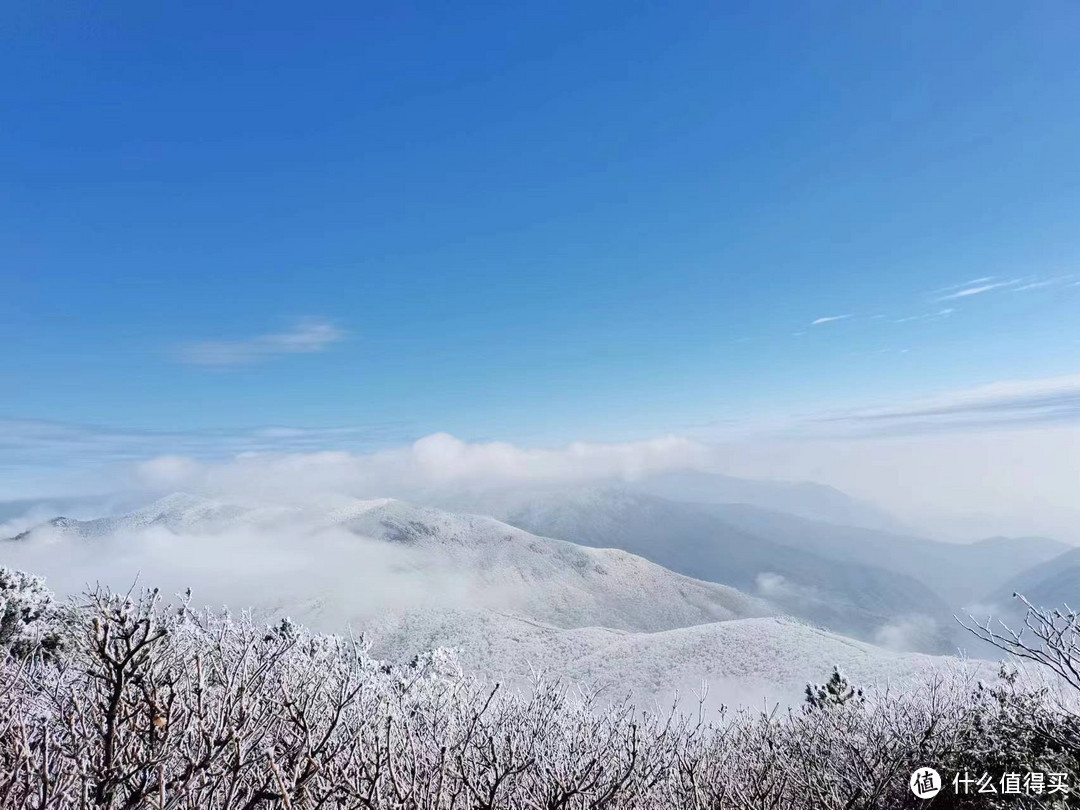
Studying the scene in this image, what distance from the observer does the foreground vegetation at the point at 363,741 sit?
560 cm

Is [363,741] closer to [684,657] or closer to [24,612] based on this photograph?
[24,612]

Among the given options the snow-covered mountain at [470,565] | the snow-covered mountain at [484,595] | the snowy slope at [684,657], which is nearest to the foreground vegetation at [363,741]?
the snow-covered mountain at [484,595]

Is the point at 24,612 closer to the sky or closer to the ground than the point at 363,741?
closer to the ground

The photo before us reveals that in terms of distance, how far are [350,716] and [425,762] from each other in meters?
9.15

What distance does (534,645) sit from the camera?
79000 millimetres

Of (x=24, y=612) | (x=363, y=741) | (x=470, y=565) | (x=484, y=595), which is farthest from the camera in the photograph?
(x=470, y=565)

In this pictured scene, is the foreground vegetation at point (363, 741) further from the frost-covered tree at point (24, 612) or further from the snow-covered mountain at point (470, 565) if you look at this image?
the snow-covered mountain at point (470, 565)

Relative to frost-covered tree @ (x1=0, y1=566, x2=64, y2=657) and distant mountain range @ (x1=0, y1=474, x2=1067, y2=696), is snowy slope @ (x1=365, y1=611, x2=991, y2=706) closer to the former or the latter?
distant mountain range @ (x1=0, y1=474, x2=1067, y2=696)

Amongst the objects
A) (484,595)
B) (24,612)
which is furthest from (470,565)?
(24,612)

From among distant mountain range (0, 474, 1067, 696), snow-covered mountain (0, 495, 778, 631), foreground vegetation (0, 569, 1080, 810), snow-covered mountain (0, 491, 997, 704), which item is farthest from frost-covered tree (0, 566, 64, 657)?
snow-covered mountain (0, 495, 778, 631)

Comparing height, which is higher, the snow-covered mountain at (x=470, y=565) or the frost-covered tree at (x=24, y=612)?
the frost-covered tree at (x=24, y=612)

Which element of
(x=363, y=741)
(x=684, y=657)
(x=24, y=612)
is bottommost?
(x=684, y=657)

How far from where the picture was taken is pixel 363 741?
34.9 ft

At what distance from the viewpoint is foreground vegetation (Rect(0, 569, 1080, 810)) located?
18.4 ft
